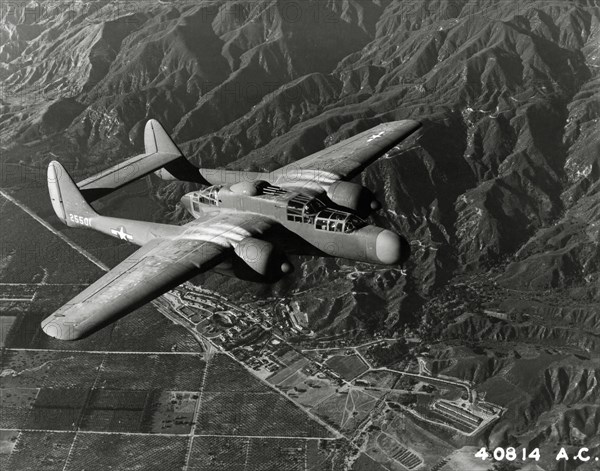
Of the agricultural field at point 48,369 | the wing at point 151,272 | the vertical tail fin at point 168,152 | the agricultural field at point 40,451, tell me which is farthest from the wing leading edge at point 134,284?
the agricultural field at point 48,369

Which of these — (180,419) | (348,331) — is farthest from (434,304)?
(180,419)

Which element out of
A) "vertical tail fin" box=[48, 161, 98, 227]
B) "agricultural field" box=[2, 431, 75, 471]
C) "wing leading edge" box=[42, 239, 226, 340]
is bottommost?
"agricultural field" box=[2, 431, 75, 471]

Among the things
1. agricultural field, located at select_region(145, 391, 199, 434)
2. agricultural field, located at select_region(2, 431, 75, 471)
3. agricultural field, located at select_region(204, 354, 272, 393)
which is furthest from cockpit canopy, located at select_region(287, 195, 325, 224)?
agricultural field, located at select_region(2, 431, 75, 471)

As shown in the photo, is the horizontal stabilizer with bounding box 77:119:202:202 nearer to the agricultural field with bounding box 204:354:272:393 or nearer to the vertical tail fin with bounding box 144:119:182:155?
the vertical tail fin with bounding box 144:119:182:155

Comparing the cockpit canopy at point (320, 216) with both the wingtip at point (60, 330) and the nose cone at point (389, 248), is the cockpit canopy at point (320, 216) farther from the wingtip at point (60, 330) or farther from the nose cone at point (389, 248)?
the wingtip at point (60, 330)

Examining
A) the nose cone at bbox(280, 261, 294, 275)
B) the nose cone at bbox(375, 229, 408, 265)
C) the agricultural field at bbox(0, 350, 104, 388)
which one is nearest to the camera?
the nose cone at bbox(280, 261, 294, 275)

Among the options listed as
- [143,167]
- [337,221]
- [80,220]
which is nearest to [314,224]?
[337,221]
